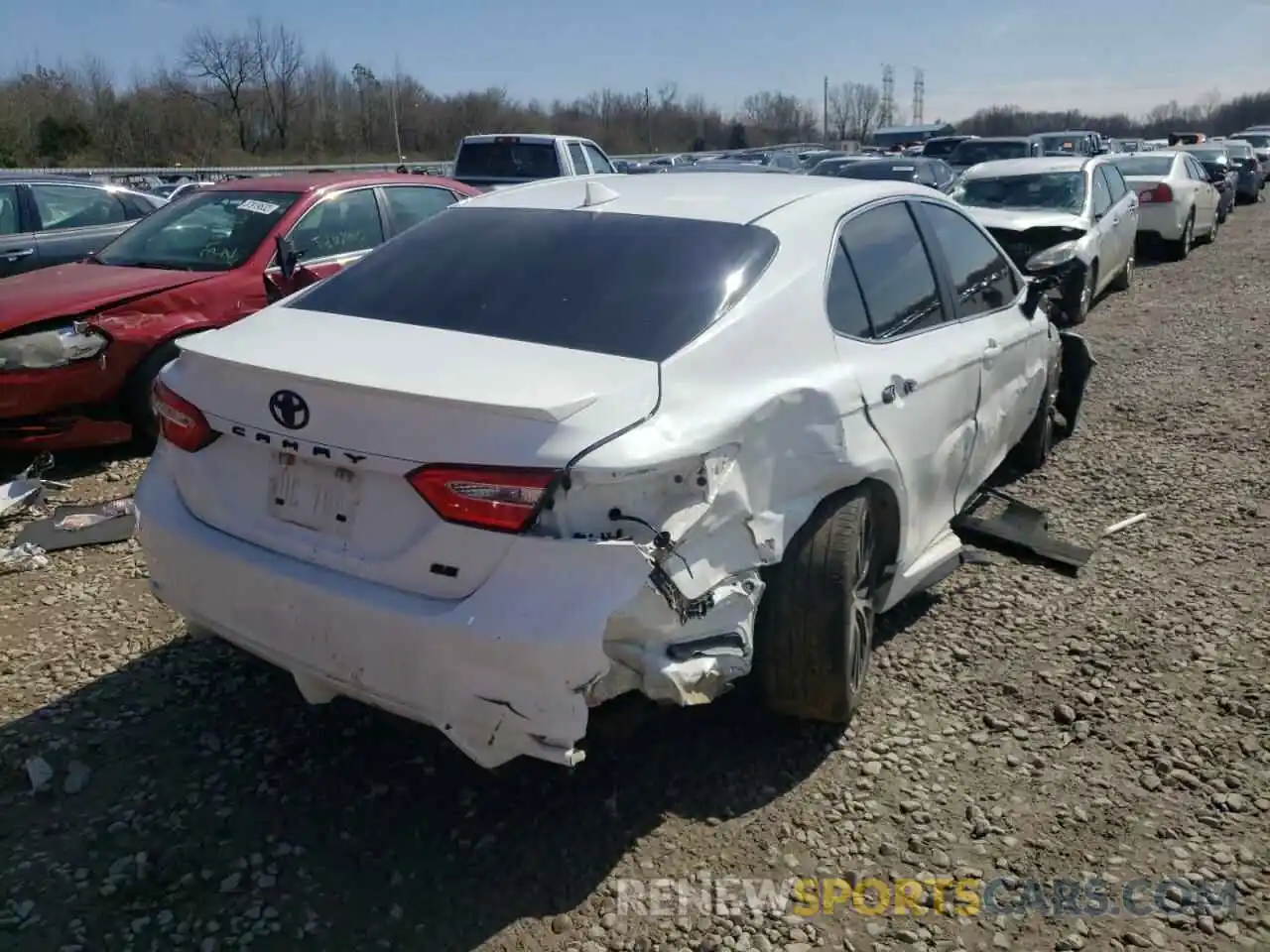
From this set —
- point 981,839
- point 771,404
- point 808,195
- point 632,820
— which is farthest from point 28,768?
point 808,195

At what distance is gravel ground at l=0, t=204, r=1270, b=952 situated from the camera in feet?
8.32

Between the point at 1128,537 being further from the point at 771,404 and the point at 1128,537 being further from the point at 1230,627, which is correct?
the point at 771,404

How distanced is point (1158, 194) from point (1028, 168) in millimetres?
4679

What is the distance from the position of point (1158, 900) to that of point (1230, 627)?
175 centimetres

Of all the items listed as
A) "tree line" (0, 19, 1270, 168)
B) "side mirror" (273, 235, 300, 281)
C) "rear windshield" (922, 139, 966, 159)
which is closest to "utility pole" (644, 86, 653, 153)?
"tree line" (0, 19, 1270, 168)

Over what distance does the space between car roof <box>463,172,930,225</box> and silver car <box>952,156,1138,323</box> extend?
6.13m

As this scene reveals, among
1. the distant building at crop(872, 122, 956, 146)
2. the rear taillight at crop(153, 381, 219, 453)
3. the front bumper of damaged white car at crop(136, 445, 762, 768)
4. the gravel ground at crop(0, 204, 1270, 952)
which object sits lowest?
the gravel ground at crop(0, 204, 1270, 952)

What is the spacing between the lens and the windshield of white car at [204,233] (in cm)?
632

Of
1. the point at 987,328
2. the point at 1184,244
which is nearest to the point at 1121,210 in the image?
the point at 1184,244

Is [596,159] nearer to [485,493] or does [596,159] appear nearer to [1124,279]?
[1124,279]

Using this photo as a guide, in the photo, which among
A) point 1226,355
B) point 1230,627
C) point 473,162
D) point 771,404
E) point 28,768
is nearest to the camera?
point 771,404

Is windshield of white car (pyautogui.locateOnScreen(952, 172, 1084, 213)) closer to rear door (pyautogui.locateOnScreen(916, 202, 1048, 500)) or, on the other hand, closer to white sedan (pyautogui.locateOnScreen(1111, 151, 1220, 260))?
white sedan (pyautogui.locateOnScreen(1111, 151, 1220, 260))

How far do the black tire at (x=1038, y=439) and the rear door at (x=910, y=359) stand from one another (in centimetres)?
169

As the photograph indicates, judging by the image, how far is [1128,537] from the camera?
4.89 meters
